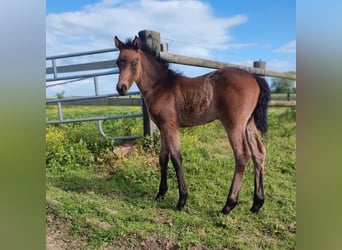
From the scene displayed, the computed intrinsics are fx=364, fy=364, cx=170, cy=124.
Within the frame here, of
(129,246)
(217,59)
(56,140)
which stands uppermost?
(217,59)

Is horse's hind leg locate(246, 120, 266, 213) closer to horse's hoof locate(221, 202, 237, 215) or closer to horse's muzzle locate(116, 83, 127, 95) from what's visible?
horse's hoof locate(221, 202, 237, 215)

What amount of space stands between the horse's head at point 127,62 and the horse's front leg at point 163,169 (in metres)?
0.34

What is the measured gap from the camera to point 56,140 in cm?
198

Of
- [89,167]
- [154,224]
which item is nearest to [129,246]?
[154,224]

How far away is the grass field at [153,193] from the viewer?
1760 millimetres

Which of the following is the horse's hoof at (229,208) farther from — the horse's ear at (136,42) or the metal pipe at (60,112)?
the metal pipe at (60,112)

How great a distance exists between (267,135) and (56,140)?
1.12 m

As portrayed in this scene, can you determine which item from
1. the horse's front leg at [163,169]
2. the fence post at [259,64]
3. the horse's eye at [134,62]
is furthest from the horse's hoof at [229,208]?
the horse's eye at [134,62]

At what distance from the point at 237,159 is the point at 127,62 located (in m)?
0.73

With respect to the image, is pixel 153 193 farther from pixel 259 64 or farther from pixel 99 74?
pixel 259 64

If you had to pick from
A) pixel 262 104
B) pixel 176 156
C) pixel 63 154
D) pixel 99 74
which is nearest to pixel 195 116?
pixel 176 156

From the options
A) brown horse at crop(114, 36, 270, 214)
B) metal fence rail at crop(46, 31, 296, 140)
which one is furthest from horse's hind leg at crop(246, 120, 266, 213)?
metal fence rail at crop(46, 31, 296, 140)

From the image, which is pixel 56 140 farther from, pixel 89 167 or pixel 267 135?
pixel 267 135

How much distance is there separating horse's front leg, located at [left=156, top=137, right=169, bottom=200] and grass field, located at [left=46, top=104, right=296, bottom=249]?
0.03 metres
